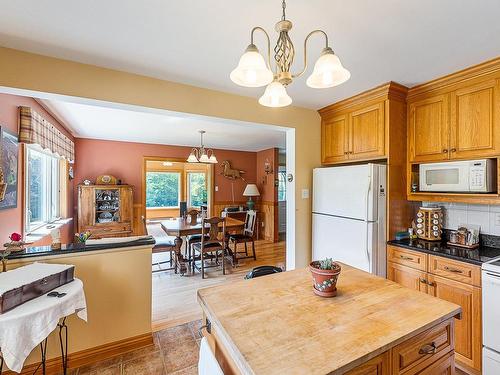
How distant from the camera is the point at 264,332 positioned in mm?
906

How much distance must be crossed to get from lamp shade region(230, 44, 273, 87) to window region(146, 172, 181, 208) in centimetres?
816

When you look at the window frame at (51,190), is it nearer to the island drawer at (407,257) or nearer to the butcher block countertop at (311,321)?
the butcher block countertop at (311,321)

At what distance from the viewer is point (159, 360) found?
75.1 inches

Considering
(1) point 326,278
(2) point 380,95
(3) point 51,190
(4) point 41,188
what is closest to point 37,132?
(4) point 41,188

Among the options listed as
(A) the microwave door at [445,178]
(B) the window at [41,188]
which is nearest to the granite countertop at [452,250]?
(A) the microwave door at [445,178]

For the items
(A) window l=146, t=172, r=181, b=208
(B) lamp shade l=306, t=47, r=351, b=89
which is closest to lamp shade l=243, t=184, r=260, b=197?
(A) window l=146, t=172, r=181, b=208

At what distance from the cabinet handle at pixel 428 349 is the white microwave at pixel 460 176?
1530 millimetres

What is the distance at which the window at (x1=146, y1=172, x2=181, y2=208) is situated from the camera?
860 centimetres

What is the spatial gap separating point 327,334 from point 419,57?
6.66 feet

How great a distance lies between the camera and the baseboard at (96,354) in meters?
1.75

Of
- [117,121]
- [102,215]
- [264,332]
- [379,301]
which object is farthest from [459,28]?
[102,215]

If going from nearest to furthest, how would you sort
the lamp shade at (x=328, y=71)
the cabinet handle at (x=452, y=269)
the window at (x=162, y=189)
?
the lamp shade at (x=328, y=71), the cabinet handle at (x=452, y=269), the window at (x=162, y=189)

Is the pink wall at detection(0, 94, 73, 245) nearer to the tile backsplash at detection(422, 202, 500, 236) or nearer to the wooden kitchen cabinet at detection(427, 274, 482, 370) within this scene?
the wooden kitchen cabinet at detection(427, 274, 482, 370)

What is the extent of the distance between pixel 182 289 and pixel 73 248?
1728 mm
